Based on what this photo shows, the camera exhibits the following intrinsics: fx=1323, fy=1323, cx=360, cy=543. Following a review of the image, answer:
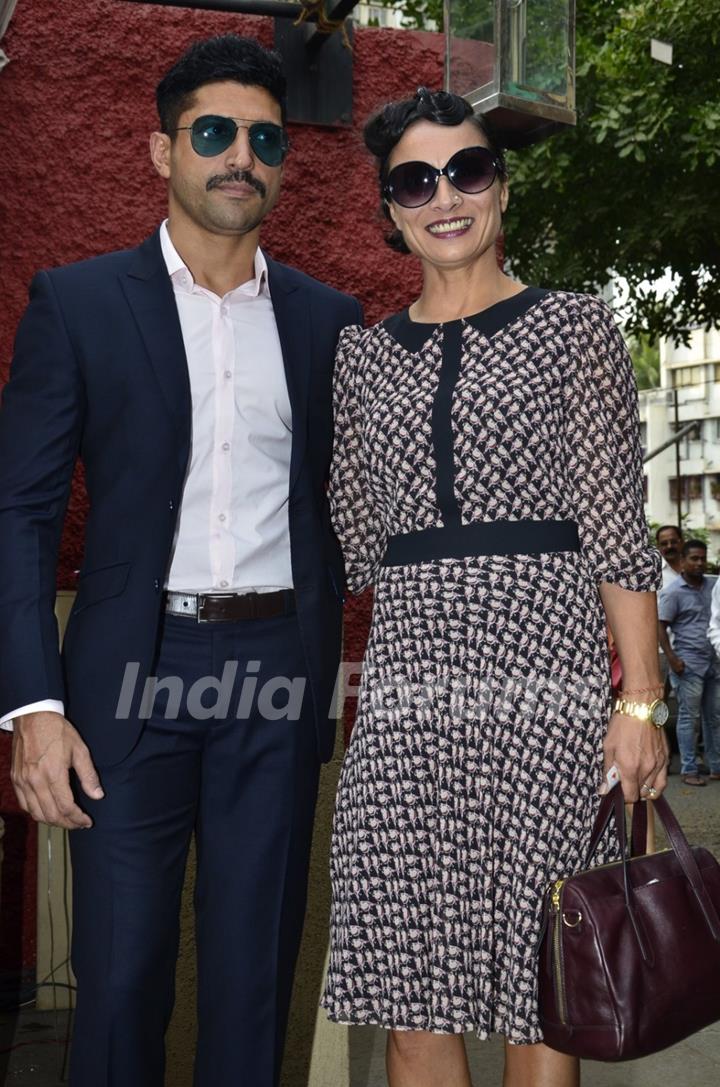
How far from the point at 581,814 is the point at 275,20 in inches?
106

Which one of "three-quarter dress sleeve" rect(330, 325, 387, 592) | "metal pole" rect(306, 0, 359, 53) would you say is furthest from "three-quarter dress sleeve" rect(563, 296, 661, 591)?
"metal pole" rect(306, 0, 359, 53)

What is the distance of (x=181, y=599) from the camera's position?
Result: 2.75m

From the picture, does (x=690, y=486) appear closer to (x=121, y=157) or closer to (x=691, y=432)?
(x=691, y=432)

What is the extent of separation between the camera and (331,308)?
3.12 metres

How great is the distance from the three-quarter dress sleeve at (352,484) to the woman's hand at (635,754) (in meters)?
0.66

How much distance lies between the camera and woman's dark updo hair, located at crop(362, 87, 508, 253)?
2789mm

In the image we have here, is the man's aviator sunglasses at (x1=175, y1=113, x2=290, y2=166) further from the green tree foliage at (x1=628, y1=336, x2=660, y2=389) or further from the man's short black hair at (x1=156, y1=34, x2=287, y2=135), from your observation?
the green tree foliage at (x1=628, y1=336, x2=660, y2=389)

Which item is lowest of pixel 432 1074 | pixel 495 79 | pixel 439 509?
pixel 432 1074

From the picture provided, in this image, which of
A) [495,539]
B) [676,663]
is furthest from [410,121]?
[676,663]

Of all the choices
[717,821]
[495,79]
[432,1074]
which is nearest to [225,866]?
[432,1074]

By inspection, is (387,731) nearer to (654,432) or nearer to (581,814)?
(581,814)

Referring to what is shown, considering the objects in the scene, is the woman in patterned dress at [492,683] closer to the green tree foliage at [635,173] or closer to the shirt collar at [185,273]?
the shirt collar at [185,273]

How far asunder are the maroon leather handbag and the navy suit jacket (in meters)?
0.71

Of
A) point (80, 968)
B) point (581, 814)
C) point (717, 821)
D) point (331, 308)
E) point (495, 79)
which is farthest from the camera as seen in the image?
point (717, 821)
